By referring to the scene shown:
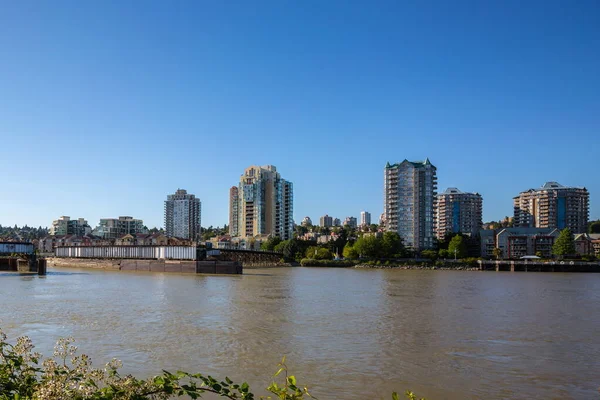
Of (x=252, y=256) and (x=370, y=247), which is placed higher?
(x=370, y=247)

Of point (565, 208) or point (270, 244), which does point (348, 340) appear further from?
point (565, 208)

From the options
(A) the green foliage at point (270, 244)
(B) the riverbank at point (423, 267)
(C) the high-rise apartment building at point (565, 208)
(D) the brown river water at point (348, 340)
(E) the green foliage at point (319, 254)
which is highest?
(C) the high-rise apartment building at point (565, 208)

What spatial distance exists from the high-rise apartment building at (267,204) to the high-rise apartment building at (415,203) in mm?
49657

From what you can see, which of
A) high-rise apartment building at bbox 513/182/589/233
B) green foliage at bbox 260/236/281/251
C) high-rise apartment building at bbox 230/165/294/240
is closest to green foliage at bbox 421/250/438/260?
green foliage at bbox 260/236/281/251

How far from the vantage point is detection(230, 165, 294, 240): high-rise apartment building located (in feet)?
616

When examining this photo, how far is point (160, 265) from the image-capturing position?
297 feet

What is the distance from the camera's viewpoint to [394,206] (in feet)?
508

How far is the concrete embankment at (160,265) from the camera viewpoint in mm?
84125

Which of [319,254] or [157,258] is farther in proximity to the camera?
[319,254]

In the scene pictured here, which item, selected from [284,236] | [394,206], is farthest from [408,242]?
[284,236]

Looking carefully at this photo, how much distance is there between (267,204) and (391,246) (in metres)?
66.3

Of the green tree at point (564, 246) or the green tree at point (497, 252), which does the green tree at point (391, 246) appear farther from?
the green tree at point (564, 246)

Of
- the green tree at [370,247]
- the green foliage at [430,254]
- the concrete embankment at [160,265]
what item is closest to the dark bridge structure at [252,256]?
the green tree at [370,247]

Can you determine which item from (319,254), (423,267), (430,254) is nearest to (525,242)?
(430,254)
